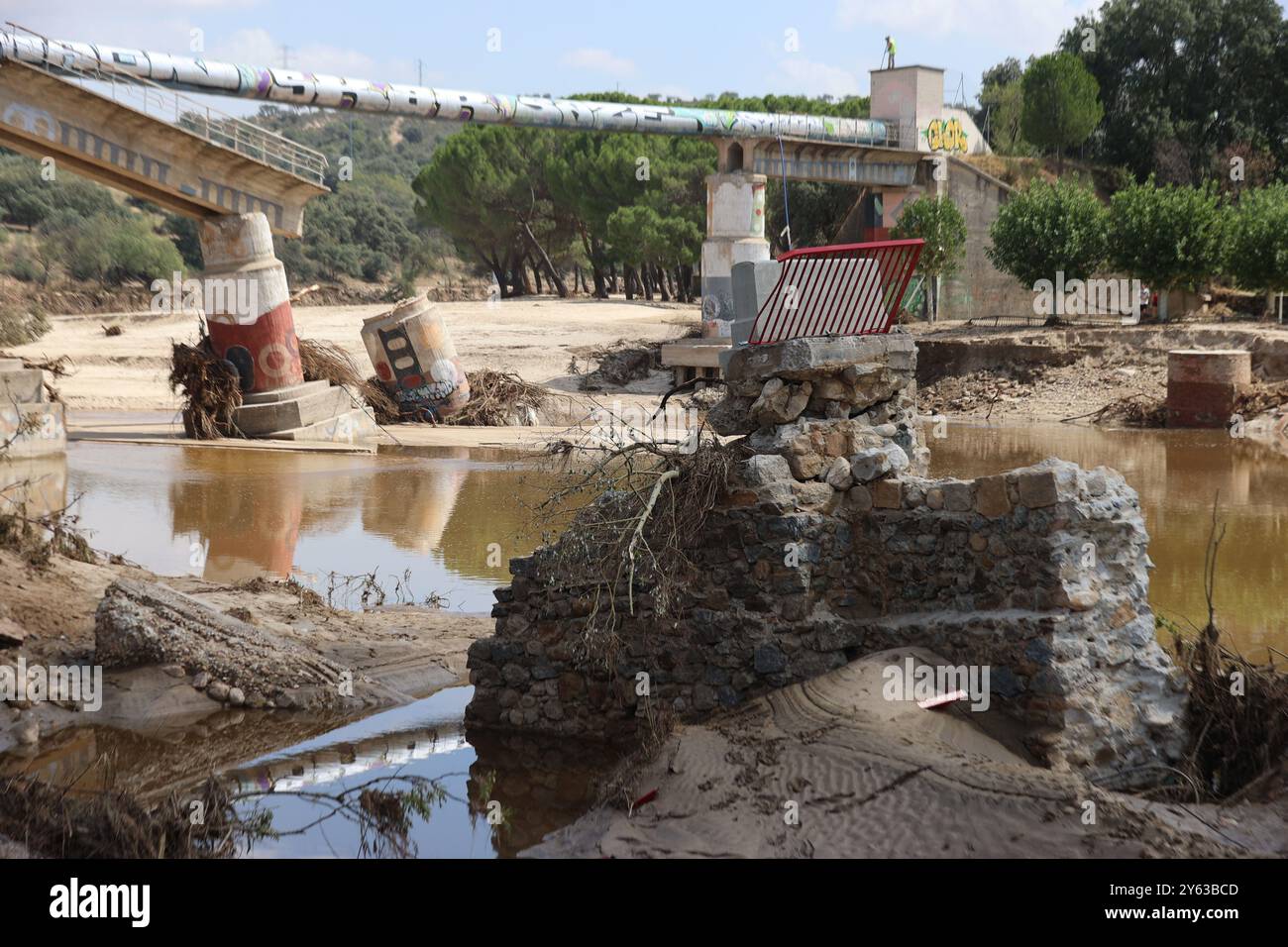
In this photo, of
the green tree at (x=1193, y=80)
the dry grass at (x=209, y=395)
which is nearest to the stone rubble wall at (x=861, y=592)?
the dry grass at (x=209, y=395)

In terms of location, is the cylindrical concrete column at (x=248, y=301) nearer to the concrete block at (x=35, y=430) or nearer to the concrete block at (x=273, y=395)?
the concrete block at (x=273, y=395)

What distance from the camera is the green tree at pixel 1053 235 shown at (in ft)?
112

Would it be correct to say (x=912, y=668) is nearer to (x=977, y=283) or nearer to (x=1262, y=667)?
(x=1262, y=667)

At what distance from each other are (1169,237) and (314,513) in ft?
76.4

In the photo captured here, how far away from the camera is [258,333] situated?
2350 cm

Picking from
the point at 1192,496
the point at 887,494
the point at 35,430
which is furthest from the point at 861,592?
the point at 35,430

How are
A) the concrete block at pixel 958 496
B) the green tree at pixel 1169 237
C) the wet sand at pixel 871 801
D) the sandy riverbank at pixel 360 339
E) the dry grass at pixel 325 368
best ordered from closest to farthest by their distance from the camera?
the wet sand at pixel 871 801 < the concrete block at pixel 958 496 < the dry grass at pixel 325 368 < the green tree at pixel 1169 237 < the sandy riverbank at pixel 360 339

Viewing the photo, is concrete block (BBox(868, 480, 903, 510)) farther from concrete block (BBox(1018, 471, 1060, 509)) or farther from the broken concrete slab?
the broken concrete slab

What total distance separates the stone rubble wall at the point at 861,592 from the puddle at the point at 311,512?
7.36ft

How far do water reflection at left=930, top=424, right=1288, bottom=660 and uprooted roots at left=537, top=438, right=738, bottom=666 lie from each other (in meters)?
4.32

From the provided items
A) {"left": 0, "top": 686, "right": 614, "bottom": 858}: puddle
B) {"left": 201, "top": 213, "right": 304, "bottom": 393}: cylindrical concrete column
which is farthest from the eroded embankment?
{"left": 0, "top": 686, "right": 614, "bottom": 858}: puddle

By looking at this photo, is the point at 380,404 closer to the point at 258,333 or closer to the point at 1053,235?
the point at 258,333

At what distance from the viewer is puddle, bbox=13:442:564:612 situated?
537 inches
